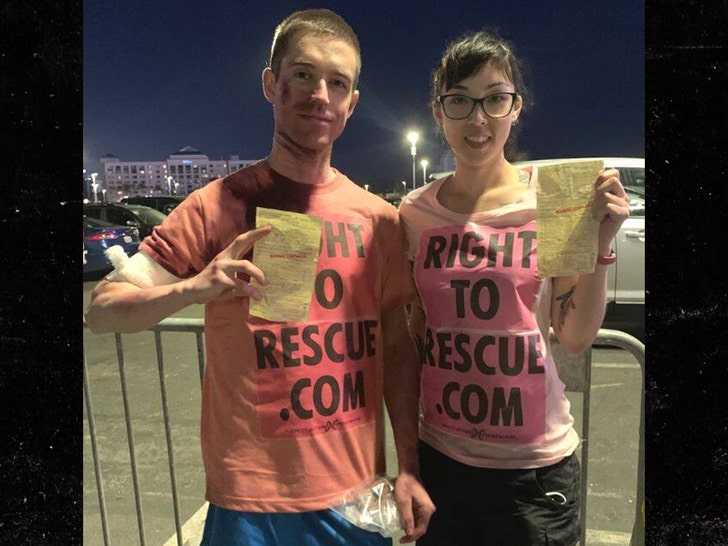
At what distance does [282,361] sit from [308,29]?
2.77ft

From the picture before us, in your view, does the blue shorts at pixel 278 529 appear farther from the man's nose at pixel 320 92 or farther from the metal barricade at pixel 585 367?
the man's nose at pixel 320 92

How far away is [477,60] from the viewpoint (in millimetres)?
1592

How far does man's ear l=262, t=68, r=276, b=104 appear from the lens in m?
1.58

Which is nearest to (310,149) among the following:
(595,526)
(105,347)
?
(595,526)

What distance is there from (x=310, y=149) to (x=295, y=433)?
2.43 ft

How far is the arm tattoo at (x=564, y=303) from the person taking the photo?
1609mm

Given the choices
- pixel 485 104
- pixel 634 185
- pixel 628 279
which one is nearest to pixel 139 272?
pixel 485 104

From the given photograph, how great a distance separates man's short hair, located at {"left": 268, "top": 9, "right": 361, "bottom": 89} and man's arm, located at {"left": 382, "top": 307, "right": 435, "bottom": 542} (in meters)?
0.69

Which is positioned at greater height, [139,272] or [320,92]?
[320,92]

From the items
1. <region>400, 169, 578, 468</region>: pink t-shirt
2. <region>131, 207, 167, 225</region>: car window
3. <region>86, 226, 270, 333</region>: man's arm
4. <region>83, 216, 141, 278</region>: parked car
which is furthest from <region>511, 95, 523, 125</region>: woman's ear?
<region>131, 207, 167, 225</region>: car window

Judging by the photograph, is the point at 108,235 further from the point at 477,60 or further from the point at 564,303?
the point at 564,303

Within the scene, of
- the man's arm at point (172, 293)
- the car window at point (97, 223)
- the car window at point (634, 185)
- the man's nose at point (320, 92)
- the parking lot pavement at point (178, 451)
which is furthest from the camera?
the car window at point (97, 223)

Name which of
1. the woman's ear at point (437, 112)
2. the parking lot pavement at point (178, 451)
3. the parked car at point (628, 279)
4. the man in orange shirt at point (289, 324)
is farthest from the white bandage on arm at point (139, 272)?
the parked car at point (628, 279)
